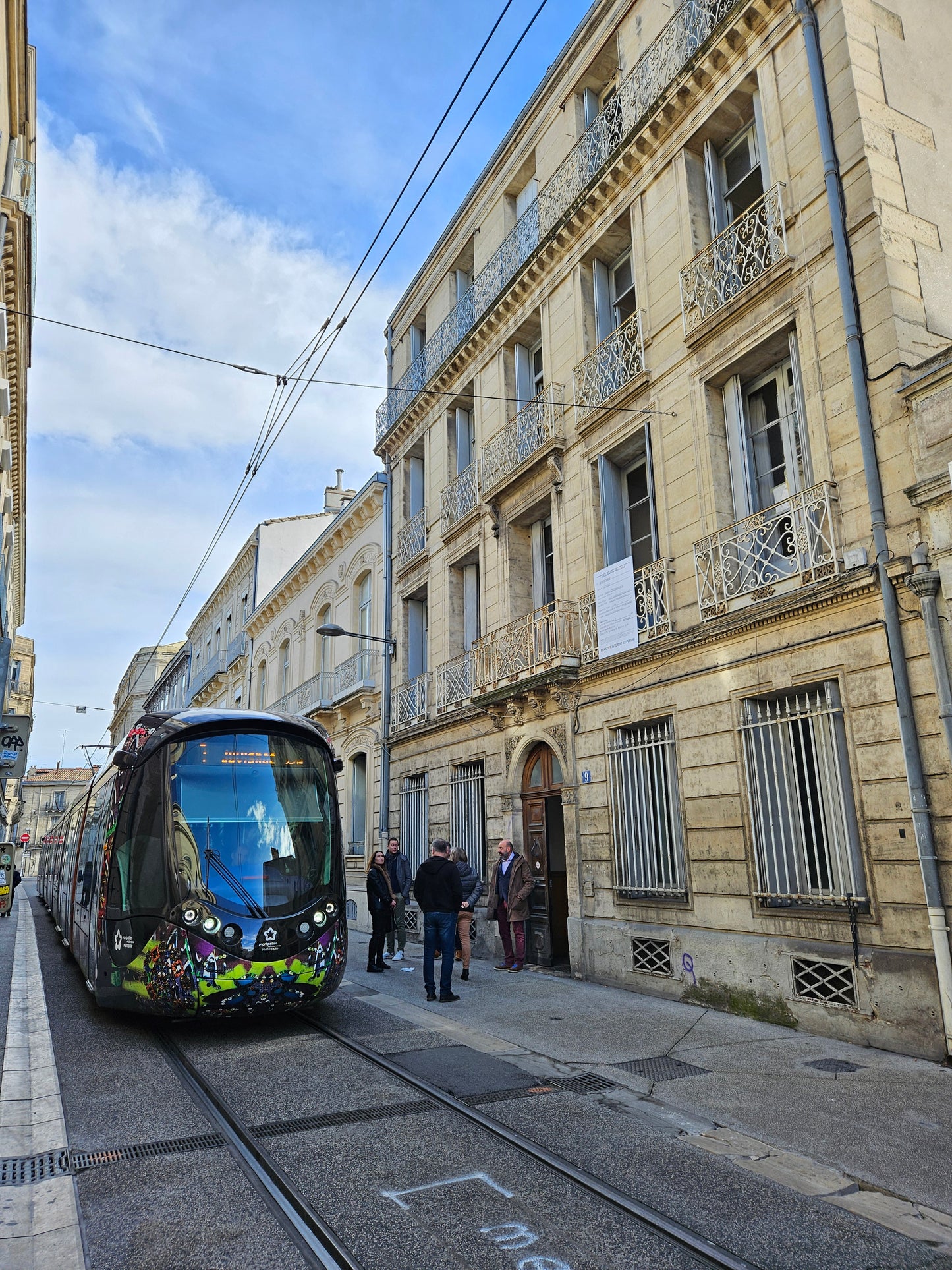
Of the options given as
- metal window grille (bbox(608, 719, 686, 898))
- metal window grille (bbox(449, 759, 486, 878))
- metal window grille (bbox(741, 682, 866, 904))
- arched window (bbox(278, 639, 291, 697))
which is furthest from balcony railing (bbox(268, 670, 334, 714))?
metal window grille (bbox(741, 682, 866, 904))

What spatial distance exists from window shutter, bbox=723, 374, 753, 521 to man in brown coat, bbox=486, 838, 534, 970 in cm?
557

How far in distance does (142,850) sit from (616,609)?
6.39 meters

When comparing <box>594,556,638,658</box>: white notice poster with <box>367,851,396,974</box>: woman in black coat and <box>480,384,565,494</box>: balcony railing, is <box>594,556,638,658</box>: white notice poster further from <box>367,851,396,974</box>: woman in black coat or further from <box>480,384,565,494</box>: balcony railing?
<box>367,851,396,974</box>: woman in black coat

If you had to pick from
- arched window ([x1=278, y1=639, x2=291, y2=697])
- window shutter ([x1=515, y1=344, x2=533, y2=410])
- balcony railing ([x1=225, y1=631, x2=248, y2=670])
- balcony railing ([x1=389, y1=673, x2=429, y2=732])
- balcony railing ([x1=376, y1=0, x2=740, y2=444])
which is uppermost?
balcony railing ([x1=376, y1=0, x2=740, y2=444])

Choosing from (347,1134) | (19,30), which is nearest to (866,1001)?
(347,1134)

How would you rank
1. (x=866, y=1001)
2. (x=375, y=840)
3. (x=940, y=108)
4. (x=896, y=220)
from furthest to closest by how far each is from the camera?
(x=375, y=840), (x=940, y=108), (x=896, y=220), (x=866, y=1001)

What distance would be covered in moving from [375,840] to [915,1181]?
14.9m

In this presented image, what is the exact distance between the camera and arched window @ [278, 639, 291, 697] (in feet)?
86.9

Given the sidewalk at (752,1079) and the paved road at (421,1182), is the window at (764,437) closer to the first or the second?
the sidewalk at (752,1079)

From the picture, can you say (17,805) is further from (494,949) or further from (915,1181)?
(915,1181)

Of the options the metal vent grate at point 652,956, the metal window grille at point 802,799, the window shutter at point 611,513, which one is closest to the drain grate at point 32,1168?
the metal window grille at point 802,799

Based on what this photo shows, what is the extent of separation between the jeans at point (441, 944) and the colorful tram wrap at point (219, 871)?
1.67 metres

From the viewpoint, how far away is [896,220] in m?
8.22

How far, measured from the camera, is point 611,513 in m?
12.2
